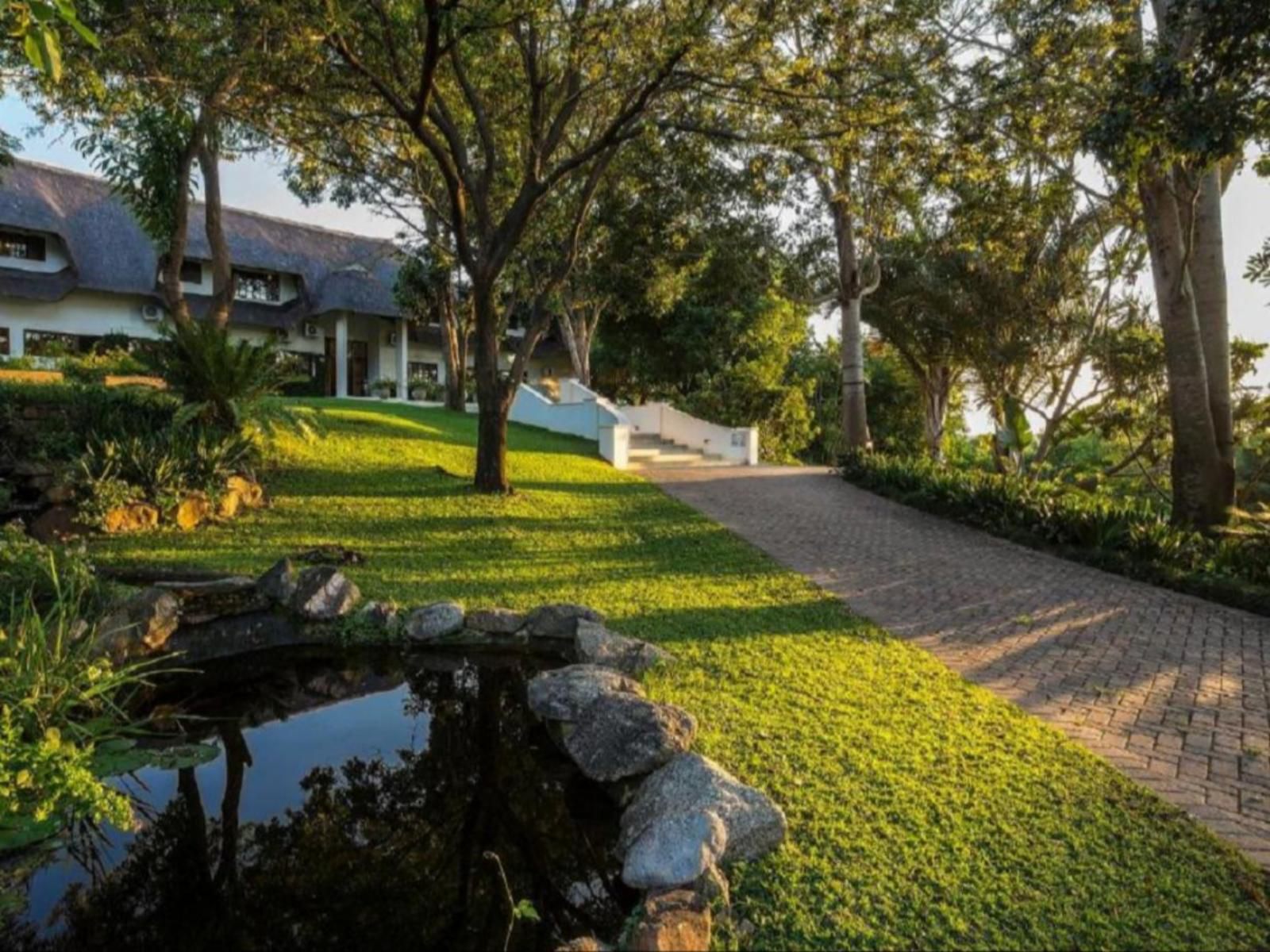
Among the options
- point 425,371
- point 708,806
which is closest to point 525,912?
point 708,806

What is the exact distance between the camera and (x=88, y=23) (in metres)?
8.27

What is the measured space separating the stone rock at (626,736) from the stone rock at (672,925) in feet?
4.05

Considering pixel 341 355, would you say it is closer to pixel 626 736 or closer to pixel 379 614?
pixel 379 614

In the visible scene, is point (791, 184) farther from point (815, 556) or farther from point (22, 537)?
point (22, 537)

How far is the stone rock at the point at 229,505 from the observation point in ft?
32.2

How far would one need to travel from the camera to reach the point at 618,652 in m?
6.12

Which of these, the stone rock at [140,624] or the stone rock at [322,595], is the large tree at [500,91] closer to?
the stone rock at [322,595]

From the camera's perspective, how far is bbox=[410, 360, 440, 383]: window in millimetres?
32359

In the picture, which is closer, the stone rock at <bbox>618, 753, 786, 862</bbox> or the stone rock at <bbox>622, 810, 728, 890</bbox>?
the stone rock at <bbox>622, 810, 728, 890</bbox>

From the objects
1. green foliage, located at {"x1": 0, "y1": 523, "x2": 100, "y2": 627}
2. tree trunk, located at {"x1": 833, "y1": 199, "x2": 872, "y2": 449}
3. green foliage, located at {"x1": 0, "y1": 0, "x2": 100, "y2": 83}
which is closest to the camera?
green foliage, located at {"x1": 0, "y1": 0, "x2": 100, "y2": 83}

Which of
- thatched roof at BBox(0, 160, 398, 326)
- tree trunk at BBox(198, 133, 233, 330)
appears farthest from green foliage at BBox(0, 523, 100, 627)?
thatched roof at BBox(0, 160, 398, 326)

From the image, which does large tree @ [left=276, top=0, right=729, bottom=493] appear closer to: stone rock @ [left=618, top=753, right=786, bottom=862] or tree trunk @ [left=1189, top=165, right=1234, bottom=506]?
stone rock @ [left=618, top=753, right=786, bottom=862]

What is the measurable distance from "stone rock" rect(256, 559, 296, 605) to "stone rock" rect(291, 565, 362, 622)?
2.6 inches

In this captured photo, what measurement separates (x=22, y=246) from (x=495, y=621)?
24.3 metres
